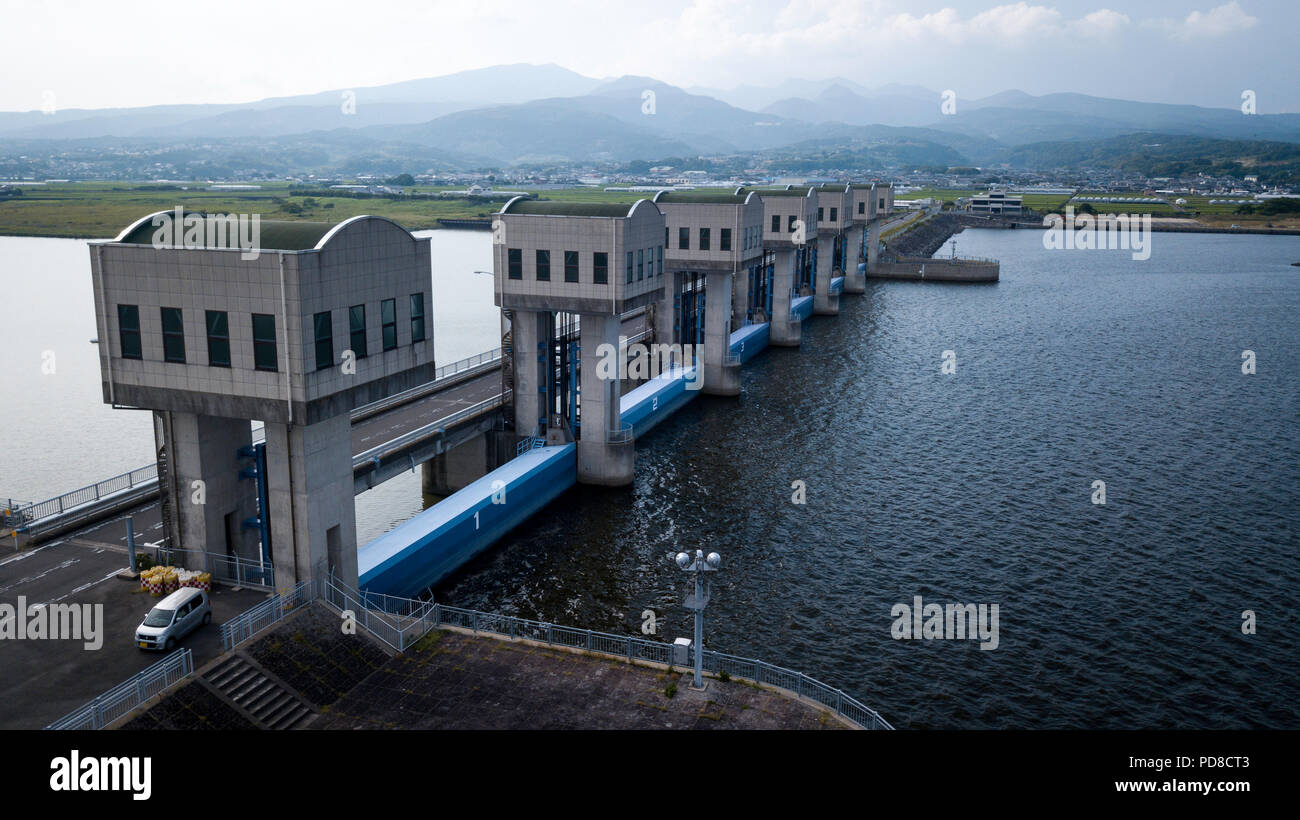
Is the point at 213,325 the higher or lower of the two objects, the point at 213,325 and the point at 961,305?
the higher

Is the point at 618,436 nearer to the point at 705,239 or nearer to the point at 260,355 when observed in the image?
the point at 705,239

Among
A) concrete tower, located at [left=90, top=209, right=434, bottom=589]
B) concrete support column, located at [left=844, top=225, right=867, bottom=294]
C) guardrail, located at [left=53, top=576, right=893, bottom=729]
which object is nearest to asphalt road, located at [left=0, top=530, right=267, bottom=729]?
guardrail, located at [left=53, top=576, right=893, bottom=729]

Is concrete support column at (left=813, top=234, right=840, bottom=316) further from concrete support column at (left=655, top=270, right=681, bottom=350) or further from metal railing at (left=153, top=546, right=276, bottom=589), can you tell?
metal railing at (left=153, top=546, right=276, bottom=589)

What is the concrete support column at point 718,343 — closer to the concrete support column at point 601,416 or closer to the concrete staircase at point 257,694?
the concrete support column at point 601,416

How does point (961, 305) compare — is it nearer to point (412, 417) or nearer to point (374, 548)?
point (412, 417)

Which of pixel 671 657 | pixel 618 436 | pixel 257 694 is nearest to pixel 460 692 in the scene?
pixel 257 694

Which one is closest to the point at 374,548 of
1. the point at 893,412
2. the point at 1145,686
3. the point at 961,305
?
the point at 1145,686
